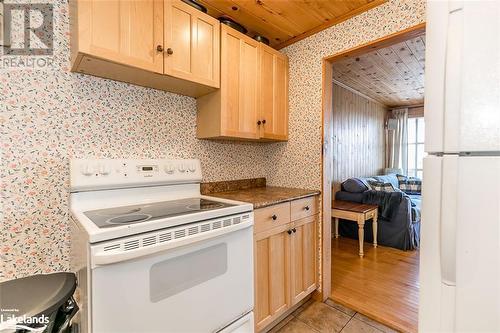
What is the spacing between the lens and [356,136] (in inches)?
172

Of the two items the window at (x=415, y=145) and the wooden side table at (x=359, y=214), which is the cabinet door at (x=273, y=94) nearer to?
the wooden side table at (x=359, y=214)

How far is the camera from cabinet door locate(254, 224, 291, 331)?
1517 millimetres

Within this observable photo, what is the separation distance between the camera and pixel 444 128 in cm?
67

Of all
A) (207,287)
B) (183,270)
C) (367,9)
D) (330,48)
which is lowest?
(207,287)

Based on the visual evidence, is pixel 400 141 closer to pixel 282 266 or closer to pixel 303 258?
pixel 303 258

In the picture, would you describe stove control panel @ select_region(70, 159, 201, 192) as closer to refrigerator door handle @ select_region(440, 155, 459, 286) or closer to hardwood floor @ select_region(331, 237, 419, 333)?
refrigerator door handle @ select_region(440, 155, 459, 286)

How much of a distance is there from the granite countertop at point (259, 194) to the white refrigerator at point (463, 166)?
0.94m

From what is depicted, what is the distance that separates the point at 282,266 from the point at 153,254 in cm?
102

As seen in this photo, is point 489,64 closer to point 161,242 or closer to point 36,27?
point 161,242

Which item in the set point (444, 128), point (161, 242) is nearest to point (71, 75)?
point (161, 242)

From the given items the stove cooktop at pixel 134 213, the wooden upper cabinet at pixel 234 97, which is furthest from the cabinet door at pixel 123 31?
the stove cooktop at pixel 134 213

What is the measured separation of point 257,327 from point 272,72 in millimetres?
1927

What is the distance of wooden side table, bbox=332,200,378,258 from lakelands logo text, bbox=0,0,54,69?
3.10 m

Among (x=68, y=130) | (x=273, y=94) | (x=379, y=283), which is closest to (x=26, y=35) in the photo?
(x=68, y=130)
